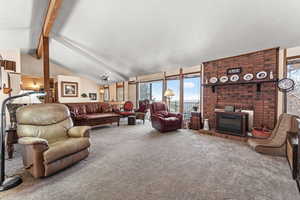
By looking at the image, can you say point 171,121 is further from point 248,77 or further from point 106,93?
point 106,93

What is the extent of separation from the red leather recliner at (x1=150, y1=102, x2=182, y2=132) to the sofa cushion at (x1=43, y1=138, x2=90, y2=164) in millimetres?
2470

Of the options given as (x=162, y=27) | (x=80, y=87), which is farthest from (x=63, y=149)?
(x=80, y=87)

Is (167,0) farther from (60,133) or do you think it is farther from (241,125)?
(241,125)

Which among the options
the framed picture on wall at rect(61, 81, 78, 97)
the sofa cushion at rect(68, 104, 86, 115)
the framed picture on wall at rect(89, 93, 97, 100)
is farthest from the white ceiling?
the framed picture on wall at rect(89, 93, 97, 100)

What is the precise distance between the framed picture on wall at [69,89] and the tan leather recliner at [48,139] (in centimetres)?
657

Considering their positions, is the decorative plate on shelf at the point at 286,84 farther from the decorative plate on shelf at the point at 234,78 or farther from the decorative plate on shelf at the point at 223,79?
the decorative plate on shelf at the point at 223,79

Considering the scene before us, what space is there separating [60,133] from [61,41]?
15.0 ft

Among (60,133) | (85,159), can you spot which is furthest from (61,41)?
(85,159)

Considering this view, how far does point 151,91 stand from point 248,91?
4.59 m

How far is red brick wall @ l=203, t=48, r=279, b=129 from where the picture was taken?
142 inches

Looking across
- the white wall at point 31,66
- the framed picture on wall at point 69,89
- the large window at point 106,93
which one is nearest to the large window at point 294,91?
the framed picture on wall at point 69,89

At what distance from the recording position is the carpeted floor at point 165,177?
1.60m

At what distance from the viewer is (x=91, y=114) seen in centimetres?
524

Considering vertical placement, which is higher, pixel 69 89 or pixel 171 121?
pixel 69 89
